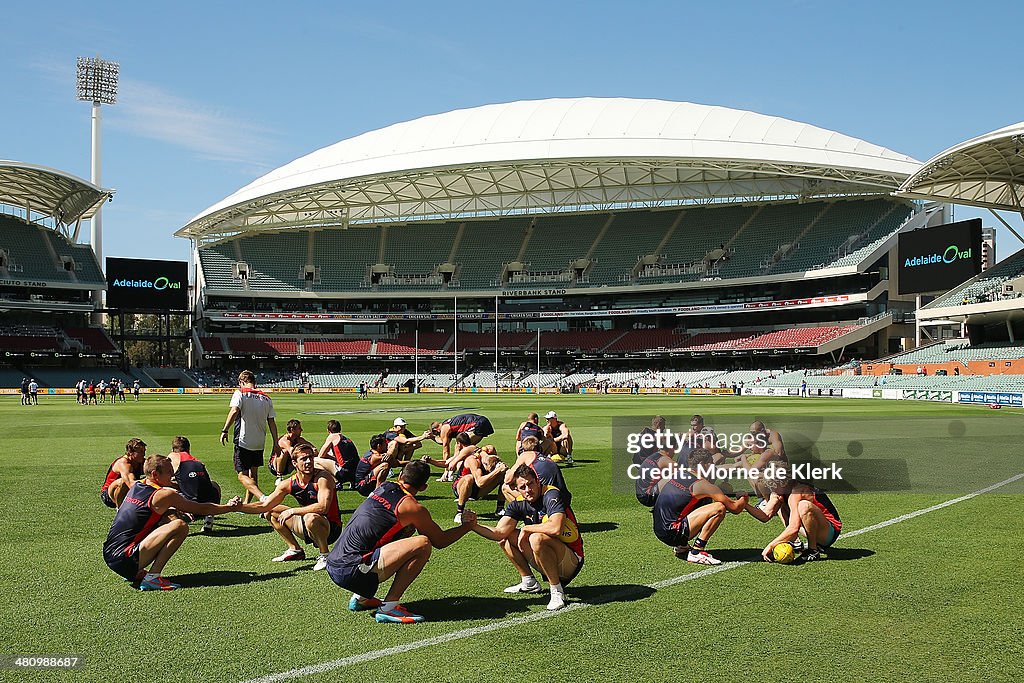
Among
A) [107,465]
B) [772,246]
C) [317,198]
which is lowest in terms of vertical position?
[107,465]

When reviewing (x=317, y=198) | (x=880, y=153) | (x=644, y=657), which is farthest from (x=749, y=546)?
(x=317, y=198)

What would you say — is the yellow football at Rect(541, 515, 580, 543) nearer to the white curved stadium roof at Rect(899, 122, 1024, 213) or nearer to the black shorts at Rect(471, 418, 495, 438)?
the black shorts at Rect(471, 418, 495, 438)

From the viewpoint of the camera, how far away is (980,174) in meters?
54.2

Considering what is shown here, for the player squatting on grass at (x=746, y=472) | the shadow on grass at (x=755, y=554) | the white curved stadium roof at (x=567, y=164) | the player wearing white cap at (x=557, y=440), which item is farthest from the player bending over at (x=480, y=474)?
the white curved stadium roof at (x=567, y=164)

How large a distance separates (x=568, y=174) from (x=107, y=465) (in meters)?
64.7

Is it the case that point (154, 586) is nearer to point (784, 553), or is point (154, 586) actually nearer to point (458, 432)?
point (784, 553)

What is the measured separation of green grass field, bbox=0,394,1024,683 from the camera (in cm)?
616

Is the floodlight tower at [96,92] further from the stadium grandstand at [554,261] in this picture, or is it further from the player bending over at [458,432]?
the player bending over at [458,432]

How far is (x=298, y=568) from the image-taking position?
9.16m

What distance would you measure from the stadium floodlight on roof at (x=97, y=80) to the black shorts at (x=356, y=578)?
330ft

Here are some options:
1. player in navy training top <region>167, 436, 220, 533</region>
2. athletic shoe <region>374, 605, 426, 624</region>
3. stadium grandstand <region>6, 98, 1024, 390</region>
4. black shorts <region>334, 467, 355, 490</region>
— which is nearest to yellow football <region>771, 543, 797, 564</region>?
athletic shoe <region>374, 605, 426, 624</region>

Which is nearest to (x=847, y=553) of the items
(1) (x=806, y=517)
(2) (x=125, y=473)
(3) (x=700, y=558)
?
(1) (x=806, y=517)

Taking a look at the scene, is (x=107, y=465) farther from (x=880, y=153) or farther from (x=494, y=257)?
(x=494, y=257)

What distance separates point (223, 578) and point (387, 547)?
2.56m
